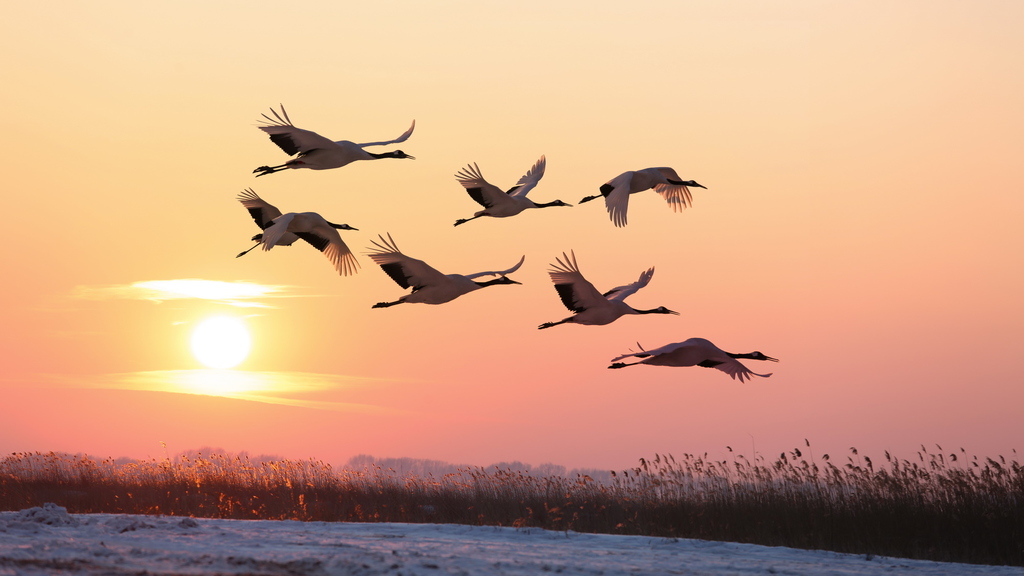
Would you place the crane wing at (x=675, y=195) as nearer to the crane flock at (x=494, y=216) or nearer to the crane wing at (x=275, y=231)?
the crane flock at (x=494, y=216)

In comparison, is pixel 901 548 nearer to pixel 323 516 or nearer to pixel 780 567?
pixel 780 567

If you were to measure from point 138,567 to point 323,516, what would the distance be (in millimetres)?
7981

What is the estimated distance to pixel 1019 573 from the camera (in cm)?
757

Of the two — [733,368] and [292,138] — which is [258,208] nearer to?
[292,138]

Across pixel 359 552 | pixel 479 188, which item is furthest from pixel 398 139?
pixel 359 552

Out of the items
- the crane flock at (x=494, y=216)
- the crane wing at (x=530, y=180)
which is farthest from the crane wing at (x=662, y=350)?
the crane wing at (x=530, y=180)

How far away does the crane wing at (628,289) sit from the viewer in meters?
9.96

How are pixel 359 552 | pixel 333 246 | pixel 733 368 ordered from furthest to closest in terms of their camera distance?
1. pixel 333 246
2. pixel 733 368
3. pixel 359 552

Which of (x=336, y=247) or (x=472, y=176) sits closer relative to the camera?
(x=472, y=176)

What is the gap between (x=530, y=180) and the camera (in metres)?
12.0

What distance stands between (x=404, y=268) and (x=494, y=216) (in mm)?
1721

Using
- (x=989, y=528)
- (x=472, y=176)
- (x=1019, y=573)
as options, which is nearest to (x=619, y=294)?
(x=472, y=176)

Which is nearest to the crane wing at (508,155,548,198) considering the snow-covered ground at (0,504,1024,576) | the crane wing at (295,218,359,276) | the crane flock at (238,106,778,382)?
the crane flock at (238,106,778,382)

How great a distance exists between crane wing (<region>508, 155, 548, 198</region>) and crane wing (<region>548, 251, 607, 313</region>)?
7.73 feet
